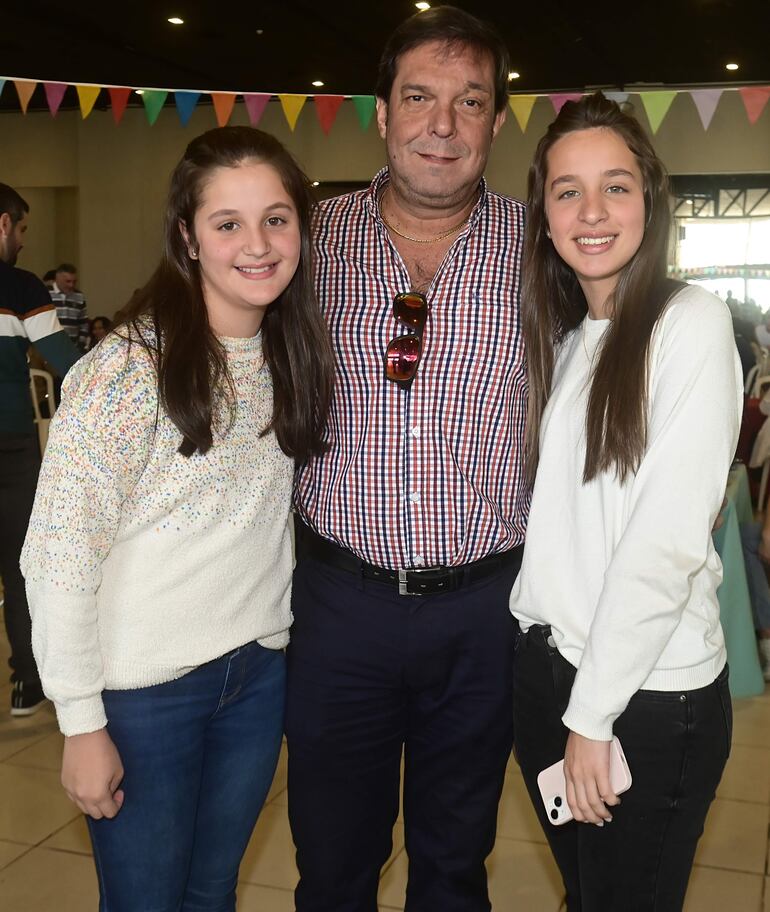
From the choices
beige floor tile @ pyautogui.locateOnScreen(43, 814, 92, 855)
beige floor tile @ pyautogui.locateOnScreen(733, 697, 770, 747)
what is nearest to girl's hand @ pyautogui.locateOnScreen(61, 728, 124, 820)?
beige floor tile @ pyautogui.locateOnScreen(43, 814, 92, 855)

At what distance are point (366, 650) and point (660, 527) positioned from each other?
0.72 metres

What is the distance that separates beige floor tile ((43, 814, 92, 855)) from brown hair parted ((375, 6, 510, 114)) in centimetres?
220

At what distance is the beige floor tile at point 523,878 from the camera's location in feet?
9.06

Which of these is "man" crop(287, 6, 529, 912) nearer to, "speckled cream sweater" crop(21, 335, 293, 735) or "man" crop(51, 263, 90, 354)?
"speckled cream sweater" crop(21, 335, 293, 735)

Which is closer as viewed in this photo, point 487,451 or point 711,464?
point 711,464

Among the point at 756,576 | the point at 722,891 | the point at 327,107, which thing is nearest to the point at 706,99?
the point at 327,107

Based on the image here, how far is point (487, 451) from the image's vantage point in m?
2.01

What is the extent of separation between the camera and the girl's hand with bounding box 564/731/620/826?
4.98 feet

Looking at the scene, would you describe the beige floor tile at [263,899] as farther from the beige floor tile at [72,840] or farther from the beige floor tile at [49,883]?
the beige floor tile at [72,840]

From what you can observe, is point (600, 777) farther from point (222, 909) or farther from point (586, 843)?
point (222, 909)

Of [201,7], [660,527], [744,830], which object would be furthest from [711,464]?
[201,7]

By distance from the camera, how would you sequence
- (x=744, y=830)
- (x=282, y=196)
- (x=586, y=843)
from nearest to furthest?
1. (x=586, y=843)
2. (x=282, y=196)
3. (x=744, y=830)

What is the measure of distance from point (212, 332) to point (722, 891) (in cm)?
214

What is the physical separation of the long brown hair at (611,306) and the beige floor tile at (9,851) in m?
1.95
